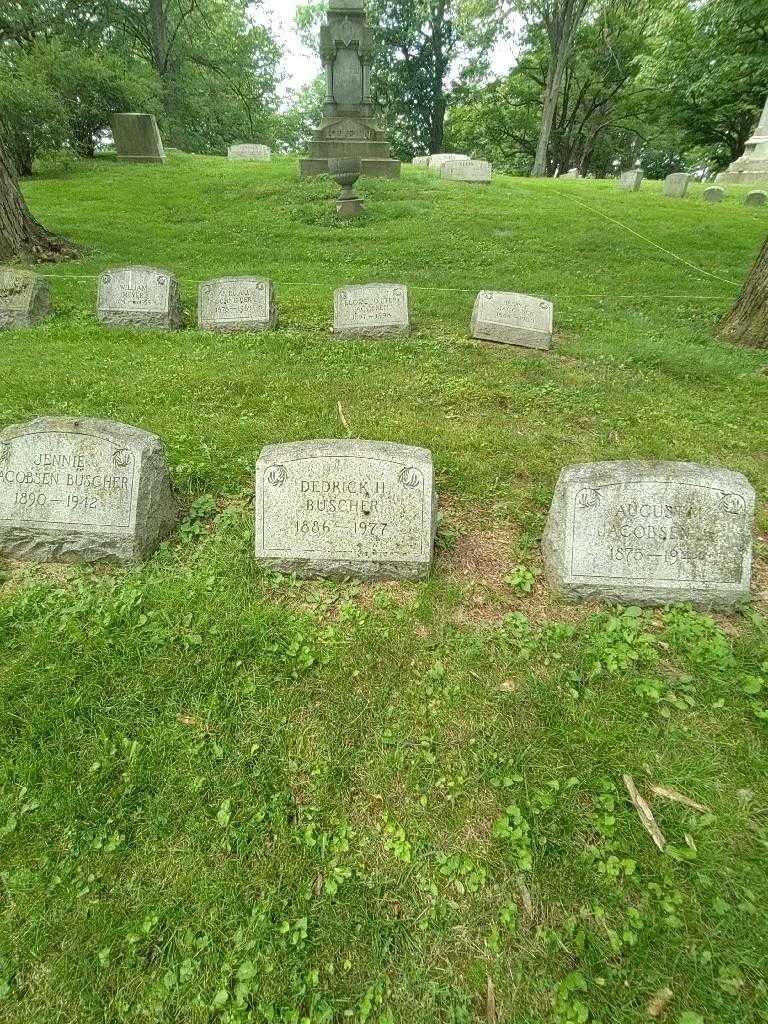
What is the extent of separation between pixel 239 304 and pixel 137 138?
1841cm

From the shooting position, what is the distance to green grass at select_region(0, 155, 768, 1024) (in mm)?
1826

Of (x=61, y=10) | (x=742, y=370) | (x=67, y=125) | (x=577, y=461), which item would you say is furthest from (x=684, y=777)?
(x=61, y=10)

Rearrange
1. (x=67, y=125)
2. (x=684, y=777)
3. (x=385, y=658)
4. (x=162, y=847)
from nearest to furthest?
(x=162, y=847) < (x=684, y=777) < (x=385, y=658) < (x=67, y=125)

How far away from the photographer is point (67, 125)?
17.3 metres

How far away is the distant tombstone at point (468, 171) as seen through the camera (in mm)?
18525

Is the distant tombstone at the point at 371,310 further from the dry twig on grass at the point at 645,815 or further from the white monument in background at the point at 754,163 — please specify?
the white monument in background at the point at 754,163

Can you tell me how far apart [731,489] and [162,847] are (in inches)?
129

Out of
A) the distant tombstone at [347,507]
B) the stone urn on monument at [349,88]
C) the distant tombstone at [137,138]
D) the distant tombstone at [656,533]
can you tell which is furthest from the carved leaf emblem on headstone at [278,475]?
the distant tombstone at [137,138]

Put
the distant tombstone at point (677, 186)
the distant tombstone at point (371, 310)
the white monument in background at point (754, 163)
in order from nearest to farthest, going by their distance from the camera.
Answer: the distant tombstone at point (371, 310), the distant tombstone at point (677, 186), the white monument in background at point (754, 163)

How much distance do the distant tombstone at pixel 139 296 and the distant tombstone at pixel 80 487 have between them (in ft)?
15.7

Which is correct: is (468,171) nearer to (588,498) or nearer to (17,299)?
(17,299)

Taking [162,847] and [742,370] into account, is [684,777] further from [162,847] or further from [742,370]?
[742,370]

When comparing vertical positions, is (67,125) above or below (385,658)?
above

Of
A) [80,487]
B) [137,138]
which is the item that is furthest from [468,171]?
[80,487]
